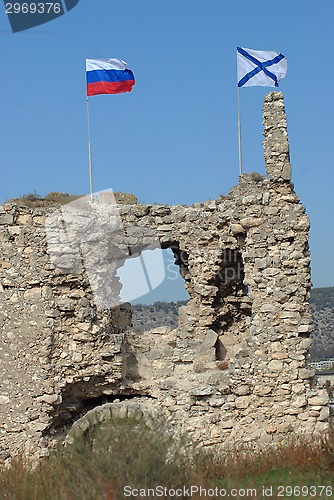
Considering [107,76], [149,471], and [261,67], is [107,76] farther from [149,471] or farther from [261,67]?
[149,471]

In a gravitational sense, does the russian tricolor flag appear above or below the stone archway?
above

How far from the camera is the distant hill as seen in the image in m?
47.8

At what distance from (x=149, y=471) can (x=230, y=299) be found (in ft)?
19.6

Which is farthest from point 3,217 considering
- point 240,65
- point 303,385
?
point 303,385

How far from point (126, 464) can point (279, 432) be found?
4.68m

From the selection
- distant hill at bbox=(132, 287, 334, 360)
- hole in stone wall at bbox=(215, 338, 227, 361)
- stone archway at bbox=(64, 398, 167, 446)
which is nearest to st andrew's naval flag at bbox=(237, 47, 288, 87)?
hole in stone wall at bbox=(215, 338, 227, 361)

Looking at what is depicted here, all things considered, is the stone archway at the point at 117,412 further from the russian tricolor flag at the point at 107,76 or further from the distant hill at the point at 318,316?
the distant hill at the point at 318,316

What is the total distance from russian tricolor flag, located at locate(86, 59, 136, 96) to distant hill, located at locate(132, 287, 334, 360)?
30.7 metres

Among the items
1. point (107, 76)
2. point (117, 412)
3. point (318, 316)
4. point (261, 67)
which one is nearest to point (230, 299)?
point (117, 412)

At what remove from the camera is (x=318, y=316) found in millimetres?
58906

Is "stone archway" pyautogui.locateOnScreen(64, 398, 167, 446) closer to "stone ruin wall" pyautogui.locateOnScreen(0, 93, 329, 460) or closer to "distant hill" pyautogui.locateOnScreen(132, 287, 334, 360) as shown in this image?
"stone ruin wall" pyautogui.locateOnScreen(0, 93, 329, 460)

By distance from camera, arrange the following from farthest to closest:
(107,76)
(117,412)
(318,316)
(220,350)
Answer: (318,316) → (107,76) → (220,350) → (117,412)

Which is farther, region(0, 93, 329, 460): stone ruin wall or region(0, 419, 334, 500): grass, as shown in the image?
region(0, 93, 329, 460): stone ruin wall

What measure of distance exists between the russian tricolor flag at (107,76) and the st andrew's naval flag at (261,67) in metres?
2.18
